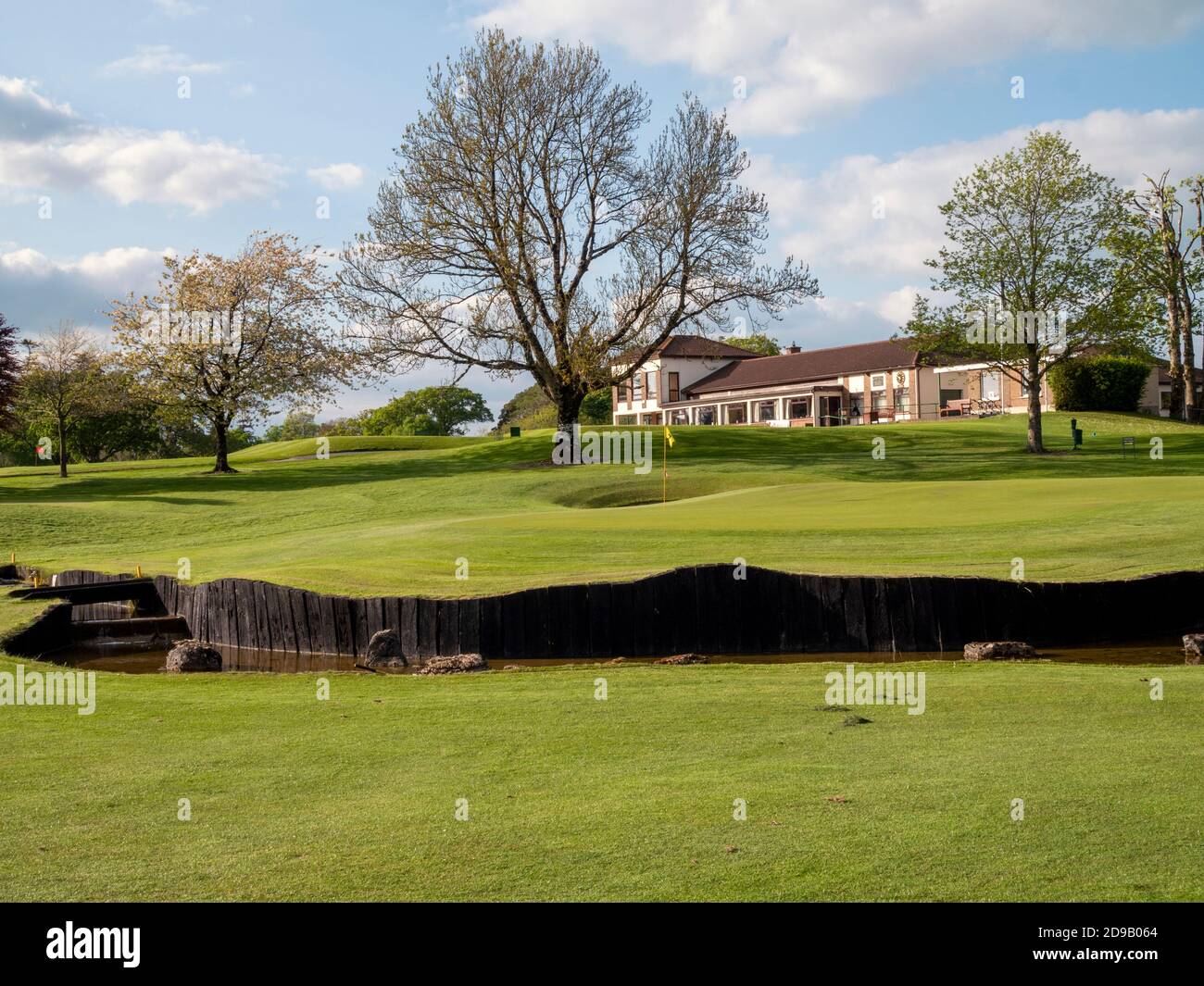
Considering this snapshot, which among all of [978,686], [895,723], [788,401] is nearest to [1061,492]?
[978,686]

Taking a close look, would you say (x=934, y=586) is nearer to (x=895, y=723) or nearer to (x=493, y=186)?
(x=895, y=723)

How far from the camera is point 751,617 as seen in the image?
730 inches

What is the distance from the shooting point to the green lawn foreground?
5.96 meters

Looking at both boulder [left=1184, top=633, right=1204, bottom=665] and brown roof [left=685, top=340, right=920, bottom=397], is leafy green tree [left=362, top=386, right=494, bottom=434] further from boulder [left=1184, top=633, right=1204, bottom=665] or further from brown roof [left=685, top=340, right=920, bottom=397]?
boulder [left=1184, top=633, right=1204, bottom=665]

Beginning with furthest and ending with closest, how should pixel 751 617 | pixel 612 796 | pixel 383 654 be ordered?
pixel 751 617, pixel 383 654, pixel 612 796

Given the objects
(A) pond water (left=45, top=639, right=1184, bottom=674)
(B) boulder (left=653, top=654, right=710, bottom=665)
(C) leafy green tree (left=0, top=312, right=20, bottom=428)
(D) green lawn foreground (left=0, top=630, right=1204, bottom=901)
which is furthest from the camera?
(C) leafy green tree (left=0, top=312, right=20, bottom=428)

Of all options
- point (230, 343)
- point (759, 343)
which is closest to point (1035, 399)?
point (230, 343)

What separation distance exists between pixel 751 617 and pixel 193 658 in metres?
8.46

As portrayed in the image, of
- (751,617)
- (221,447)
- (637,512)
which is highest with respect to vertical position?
(221,447)

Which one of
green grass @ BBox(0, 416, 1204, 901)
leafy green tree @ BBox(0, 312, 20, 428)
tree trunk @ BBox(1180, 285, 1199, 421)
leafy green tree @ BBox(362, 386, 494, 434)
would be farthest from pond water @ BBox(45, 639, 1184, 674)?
leafy green tree @ BBox(362, 386, 494, 434)

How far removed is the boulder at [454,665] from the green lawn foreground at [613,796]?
274cm

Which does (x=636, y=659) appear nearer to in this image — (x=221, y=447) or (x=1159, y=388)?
(x=221, y=447)

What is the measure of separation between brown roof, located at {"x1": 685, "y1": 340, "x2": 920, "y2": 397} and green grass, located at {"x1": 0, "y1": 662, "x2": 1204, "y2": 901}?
7874 cm

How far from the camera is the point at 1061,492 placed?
102 ft
